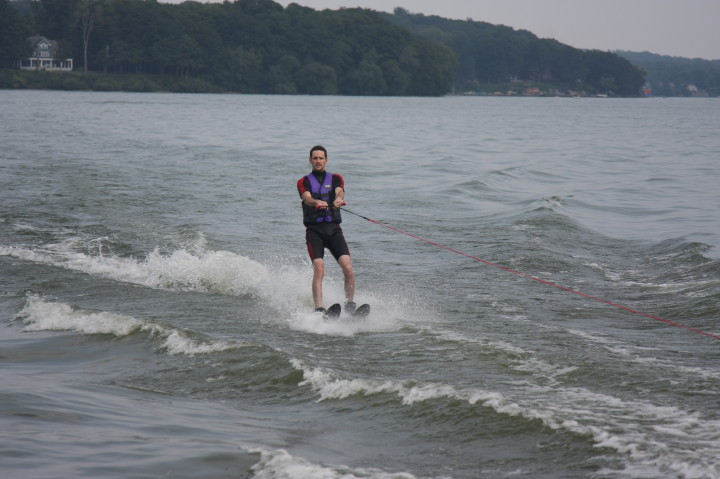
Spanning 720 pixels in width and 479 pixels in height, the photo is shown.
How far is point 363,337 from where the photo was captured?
8586 mm

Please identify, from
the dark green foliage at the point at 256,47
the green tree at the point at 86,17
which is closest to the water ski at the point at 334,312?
the dark green foliage at the point at 256,47

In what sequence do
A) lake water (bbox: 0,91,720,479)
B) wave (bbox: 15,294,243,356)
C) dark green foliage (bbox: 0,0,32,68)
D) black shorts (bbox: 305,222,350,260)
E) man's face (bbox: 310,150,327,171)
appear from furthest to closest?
dark green foliage (bbox: 0,0,32,68) < black shorts (bbox: 305,222,350,260) < man's face (bbox: 310,150,327,171) < wave (bbox: 15,294,243,356) < lake water (bbox: 0,91,720,479)

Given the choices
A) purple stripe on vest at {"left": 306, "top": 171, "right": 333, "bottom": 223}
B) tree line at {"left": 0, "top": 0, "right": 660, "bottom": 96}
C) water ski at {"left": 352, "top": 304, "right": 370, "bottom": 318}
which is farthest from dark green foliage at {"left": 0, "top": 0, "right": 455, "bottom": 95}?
water ski at {"left": 352, "top": 304, "right": 370, "bottom": 318}

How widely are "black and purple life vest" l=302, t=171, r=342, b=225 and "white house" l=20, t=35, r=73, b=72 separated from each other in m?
142

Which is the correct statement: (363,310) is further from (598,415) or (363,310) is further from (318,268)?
(598,415)

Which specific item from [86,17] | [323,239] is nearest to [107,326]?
[323,239]

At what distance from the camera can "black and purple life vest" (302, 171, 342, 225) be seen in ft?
30.3

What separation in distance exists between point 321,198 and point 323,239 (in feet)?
1.61

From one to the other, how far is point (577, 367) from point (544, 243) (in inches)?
282

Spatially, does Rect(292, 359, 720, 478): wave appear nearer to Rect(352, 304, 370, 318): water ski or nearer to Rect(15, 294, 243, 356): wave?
Rect(15, 294, 243, 356): wave

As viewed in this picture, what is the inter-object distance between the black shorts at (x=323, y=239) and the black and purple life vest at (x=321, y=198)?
0.07 meters

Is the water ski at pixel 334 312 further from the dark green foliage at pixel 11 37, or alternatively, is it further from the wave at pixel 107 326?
the dark green foliage at pixel 11 37

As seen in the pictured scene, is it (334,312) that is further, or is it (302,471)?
(334,312)

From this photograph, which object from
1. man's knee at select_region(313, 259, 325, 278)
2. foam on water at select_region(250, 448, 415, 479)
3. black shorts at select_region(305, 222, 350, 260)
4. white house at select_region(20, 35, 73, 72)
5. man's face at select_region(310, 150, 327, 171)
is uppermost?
white house at select_region(20, 35, 73, 72)
